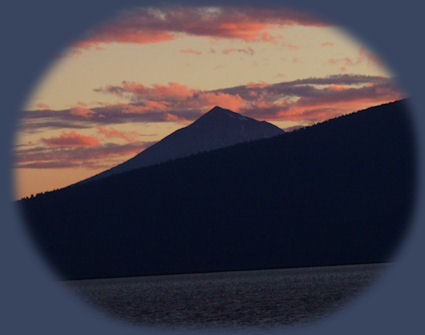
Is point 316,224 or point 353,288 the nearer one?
point 353,288

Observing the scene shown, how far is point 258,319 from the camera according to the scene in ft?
203

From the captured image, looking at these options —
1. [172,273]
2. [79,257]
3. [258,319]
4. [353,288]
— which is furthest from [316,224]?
[258,319]

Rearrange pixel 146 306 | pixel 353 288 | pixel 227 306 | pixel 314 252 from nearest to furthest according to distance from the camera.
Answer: pixel 227 306 < pixel 146 306 < pixel 353 288 < pixel 314 252

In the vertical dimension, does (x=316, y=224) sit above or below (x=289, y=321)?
above

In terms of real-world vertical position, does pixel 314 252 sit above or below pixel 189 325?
above

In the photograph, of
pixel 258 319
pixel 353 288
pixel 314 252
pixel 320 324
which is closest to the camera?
pixel 320 324

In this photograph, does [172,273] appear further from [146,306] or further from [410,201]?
[146,306]

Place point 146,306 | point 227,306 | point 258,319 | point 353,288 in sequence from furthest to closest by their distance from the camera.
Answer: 1. point 353,288
2. point 146,306
3. point 227,306
4. point 258,319

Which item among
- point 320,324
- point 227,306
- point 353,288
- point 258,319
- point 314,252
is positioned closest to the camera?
point 320,324

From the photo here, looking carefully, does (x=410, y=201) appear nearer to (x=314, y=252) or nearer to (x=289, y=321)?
(x=314, y=252)

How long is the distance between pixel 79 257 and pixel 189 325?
471 feet

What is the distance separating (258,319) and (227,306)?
13.5m

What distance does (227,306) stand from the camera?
246 ft

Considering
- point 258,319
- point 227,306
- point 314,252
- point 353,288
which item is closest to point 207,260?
point 314,252
